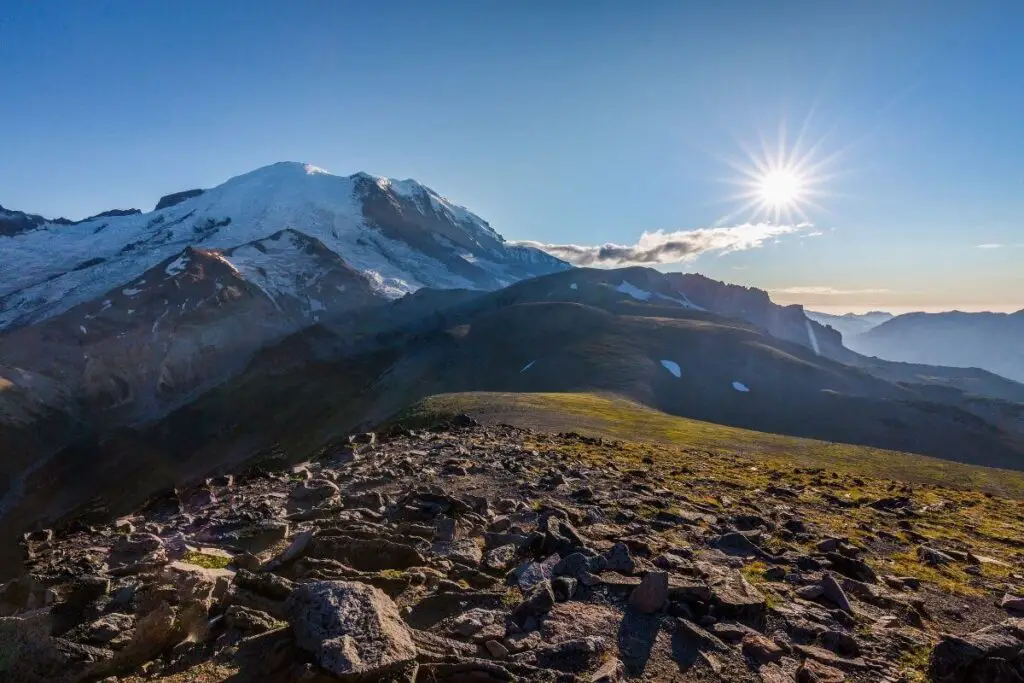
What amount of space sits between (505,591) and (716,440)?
49.4 meters

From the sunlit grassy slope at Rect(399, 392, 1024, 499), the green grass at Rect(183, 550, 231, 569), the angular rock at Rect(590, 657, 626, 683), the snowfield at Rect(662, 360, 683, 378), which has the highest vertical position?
the snowfield at Rect(662, 360, 683, 378)

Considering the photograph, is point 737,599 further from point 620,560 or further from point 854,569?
point 854,569

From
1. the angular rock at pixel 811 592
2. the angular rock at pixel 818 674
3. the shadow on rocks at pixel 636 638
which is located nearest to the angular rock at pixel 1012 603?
the angular rock at pixel 811 592

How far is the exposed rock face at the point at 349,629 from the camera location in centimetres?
723

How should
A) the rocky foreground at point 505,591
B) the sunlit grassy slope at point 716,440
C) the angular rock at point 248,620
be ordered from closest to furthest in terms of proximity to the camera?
the rocky foreground at point 505,591 → the angular rock at point 248,620 → the sunlit grassy slope at point 716,440

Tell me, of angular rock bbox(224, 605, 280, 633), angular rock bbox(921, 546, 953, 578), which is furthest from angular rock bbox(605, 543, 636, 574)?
angular rock bbox(921, 546, 953, 578)

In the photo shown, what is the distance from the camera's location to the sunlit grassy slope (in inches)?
1682

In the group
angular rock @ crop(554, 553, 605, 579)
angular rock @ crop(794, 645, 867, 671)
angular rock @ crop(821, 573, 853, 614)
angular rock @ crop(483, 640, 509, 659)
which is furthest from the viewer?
angular rock @ crop(554, 553, 605, 579)

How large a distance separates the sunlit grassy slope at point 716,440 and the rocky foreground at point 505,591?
2350 cm

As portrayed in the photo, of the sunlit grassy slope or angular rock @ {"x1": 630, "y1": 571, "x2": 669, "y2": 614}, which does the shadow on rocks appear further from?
the sunlit grassy slope

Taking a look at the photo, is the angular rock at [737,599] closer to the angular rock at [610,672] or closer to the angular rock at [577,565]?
the angular rock at [577,565]

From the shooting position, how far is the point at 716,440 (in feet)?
182

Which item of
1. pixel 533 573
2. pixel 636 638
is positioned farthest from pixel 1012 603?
pixel 533 573

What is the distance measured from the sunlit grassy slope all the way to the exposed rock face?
38.8m
